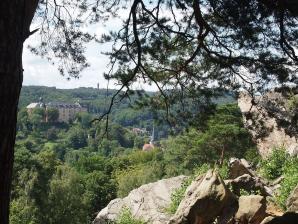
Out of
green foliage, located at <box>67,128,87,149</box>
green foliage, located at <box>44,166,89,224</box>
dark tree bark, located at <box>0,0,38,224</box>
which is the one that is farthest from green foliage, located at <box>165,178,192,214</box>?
green foliage, located at <box>67,128,87,149</box>

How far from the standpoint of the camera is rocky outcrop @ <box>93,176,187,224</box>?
12.7 m

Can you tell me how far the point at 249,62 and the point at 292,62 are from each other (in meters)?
0.51

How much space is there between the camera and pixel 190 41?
19.1 ft


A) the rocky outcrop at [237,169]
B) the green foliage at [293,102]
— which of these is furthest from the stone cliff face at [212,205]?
the green foliage at [293,102]

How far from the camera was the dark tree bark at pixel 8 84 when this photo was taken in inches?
81.7

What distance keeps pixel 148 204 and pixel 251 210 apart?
175 inches

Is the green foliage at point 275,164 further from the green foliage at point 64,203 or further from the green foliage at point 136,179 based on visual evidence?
the green foliage at point 136,179

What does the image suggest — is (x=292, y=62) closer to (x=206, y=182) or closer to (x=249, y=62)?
(x=249, y=62)

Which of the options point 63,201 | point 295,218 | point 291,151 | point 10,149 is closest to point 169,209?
point 291,151

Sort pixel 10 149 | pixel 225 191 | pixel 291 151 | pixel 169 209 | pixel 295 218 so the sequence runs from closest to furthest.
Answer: pixel 10 149, pixel 295 218, pixel 225 191, pixel 169 209, pixel 291 151

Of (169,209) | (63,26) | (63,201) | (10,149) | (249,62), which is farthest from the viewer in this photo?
(63,201)

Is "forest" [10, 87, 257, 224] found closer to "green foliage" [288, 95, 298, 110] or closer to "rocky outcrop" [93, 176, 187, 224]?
"rocky outcrop" [93, 176, 187, 224]

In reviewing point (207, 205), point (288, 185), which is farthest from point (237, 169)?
point (207, 205)

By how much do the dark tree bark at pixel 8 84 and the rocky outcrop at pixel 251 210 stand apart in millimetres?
8007
